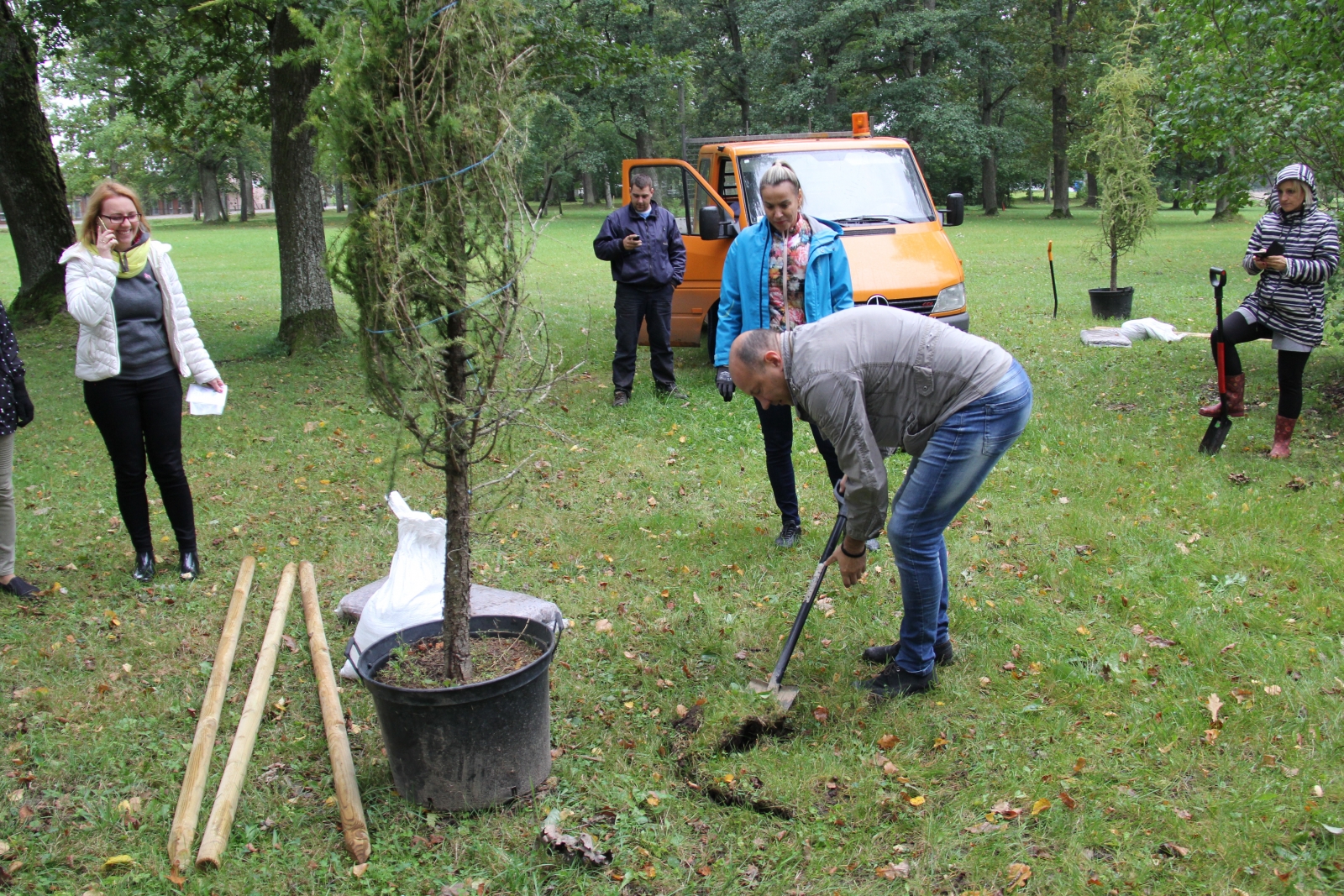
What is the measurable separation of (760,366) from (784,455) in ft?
6.35

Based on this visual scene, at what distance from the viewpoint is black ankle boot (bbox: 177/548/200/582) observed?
5.14m

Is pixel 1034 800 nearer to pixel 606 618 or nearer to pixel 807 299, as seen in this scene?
pixel 606 618

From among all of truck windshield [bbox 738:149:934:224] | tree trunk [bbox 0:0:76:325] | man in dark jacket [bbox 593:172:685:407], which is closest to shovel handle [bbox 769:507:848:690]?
man in dark jacket [bbox 593:172:685:407]

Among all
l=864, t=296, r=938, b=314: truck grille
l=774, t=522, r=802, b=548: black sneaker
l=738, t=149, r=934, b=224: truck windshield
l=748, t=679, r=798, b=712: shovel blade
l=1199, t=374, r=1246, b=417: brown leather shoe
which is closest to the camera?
l=748, t=679, r=798, b=712: shovel blade

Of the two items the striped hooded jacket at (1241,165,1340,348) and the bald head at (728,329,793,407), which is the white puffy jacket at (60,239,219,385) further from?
the striped hooded jacket at (1241,165,1340,348)

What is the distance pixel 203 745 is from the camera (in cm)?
352

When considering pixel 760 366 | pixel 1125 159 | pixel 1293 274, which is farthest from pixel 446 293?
pixel 1125 159

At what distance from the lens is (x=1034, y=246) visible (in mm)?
24844

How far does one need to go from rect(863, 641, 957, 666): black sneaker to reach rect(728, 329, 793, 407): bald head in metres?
1.44

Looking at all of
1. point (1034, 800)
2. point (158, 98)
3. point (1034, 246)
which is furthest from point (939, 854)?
point (1034, 246)

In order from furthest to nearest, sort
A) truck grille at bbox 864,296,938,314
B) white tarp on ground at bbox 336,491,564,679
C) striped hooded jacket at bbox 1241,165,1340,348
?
truck grille at bbox 864,296,938,314
striped hooded jacket at bbox 1241,165,1340,348
white tarp on ground at bbox 336,491,564,679

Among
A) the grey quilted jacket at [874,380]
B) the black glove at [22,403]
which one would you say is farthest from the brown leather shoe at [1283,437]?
the black glove at [22,403]

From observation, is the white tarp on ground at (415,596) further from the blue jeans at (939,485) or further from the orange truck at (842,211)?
the orange truck at (842,211)

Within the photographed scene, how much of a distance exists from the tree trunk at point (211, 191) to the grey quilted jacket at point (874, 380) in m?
53.2
